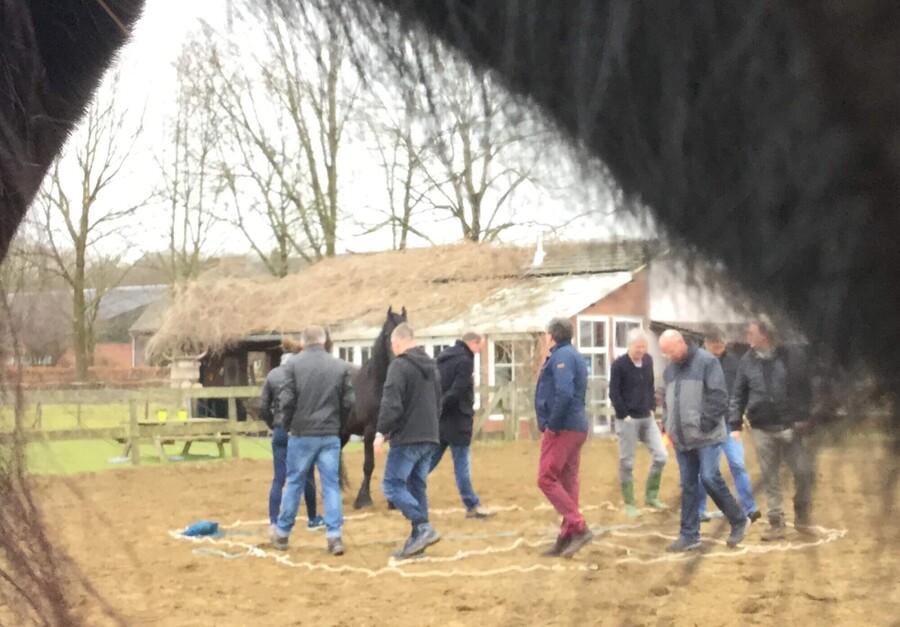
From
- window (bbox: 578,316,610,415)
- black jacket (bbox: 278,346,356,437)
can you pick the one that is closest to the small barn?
window (bbox: 578,316,610,415)

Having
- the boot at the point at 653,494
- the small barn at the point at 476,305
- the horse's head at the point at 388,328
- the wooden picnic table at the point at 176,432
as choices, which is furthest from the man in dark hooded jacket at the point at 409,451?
the boot at the point at 653,494

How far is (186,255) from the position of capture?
0.60 meters

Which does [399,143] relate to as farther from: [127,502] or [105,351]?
[127,502]

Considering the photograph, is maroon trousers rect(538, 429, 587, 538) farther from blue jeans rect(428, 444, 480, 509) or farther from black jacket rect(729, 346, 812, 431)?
blue jeans rect(428, 444, 480, 509)

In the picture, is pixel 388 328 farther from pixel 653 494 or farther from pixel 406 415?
pixel 406 415

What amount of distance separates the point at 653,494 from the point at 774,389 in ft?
0.31

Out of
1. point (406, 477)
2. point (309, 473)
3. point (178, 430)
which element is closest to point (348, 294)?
point (178, 430)

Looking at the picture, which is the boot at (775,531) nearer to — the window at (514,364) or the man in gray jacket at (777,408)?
the man in gray jacket at (777,408)

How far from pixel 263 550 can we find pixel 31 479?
2429mm

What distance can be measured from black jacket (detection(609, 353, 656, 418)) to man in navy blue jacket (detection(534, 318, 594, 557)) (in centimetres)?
2

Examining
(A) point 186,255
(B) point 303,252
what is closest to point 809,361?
(B) point 303,252

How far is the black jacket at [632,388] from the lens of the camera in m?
0.39

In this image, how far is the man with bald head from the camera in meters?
0.33

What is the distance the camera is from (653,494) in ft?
1.30
